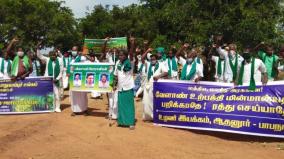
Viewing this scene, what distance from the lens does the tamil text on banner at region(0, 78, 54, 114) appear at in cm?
1362

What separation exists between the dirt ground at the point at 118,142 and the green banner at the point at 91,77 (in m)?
0.83

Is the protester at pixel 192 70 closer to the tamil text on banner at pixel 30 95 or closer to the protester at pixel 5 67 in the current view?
the tamil text on banner at pixel 30 95

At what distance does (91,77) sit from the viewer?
1245 cm

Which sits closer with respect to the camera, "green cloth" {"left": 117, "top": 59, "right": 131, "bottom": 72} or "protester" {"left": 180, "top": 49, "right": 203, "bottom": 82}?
"green cloth" {"left": 117, "top": 59, "right": 131, "bottom": 72}

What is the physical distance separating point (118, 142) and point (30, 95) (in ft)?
14.9

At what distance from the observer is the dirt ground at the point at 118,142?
30.1 feet

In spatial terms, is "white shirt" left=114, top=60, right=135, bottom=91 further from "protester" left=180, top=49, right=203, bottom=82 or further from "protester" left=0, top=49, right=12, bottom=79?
"protester" left=0, top=49, right=12, bottom=79

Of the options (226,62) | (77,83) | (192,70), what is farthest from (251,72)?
(77,83)

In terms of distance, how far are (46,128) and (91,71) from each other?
1914mm

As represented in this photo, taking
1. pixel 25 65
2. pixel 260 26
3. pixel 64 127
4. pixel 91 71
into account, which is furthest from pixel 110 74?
pixel 260 26

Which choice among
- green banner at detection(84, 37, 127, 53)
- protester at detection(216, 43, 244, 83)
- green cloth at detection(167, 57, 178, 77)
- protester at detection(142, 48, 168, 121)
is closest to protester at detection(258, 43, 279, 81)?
protester at detection(216, 43, 244, 83)

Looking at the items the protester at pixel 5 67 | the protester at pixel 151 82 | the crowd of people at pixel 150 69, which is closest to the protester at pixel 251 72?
the crowd of people at pixel 150 69

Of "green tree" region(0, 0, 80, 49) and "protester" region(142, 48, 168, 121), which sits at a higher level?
"green tree" region(0, 0, 80, 49)

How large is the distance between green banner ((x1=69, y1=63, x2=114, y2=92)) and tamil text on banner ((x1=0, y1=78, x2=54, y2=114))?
120 centimetres
